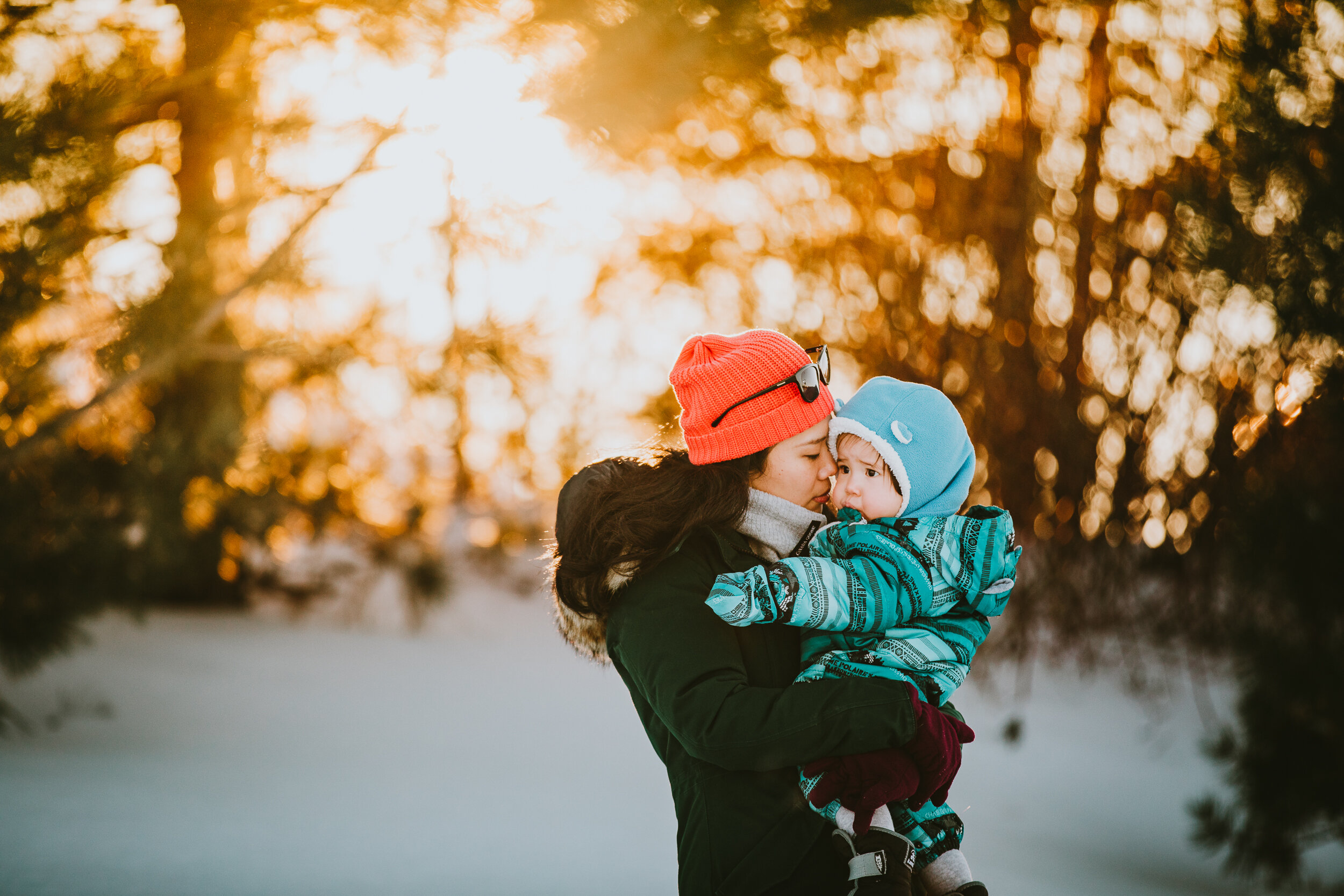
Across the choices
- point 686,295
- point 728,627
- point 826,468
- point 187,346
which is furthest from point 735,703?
point 686,295

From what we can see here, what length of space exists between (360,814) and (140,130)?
134 inches

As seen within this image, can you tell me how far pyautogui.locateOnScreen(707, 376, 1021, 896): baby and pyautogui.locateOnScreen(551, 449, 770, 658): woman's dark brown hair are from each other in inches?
4.9

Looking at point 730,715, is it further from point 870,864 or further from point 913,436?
point 913,436

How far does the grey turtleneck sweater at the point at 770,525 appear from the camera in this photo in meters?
1.54

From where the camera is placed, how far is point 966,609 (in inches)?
63.8

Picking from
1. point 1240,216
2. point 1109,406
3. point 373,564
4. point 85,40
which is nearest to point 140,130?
point 85,40

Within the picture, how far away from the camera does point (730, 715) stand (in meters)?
1.30

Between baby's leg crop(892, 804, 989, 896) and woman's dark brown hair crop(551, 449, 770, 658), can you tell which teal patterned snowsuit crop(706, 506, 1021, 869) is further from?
woman's dark brown hair crop(551, 449, 770, 658)

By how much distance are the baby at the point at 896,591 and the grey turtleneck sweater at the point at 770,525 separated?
0.22ft

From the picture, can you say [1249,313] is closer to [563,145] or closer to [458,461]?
[563,145]

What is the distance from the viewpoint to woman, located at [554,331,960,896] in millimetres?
1327

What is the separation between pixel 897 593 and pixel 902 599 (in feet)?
0.06

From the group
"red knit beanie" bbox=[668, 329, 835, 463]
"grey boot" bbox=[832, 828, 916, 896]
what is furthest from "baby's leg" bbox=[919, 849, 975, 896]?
"red knit beanie" bbox=[668, 329, 835, 463]

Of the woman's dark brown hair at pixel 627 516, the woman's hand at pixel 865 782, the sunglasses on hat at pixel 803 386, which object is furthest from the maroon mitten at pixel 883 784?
the sunglasses on hat at pixel 803 386
